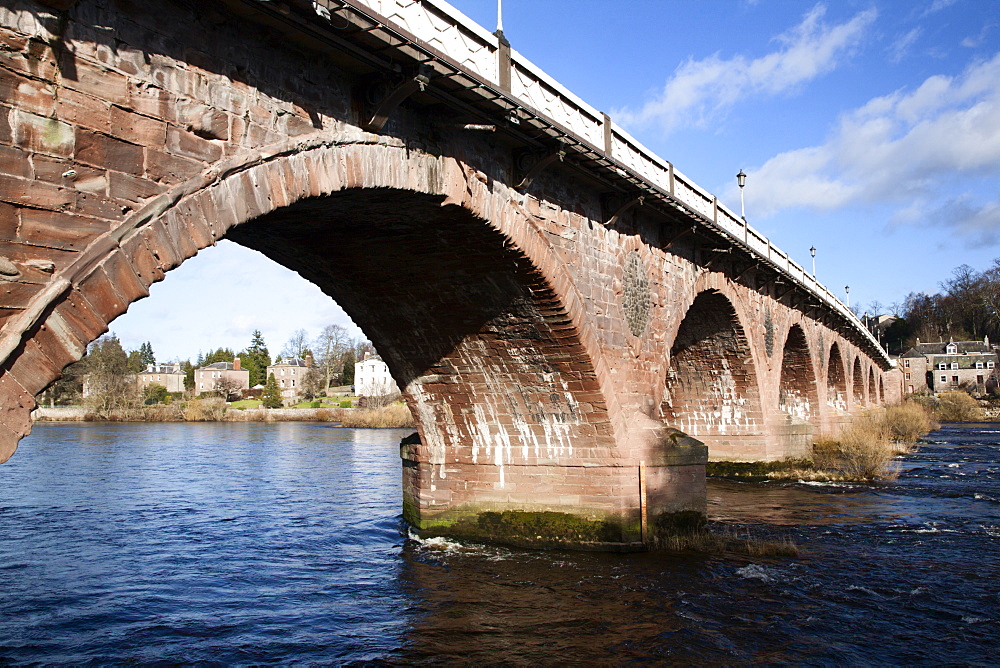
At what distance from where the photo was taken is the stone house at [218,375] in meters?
105

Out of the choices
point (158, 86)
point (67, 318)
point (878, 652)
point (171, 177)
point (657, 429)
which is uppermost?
point (158, 86)

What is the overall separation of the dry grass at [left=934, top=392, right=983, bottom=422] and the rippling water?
136 ft

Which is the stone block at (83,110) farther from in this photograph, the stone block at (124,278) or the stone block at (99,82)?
→ the stone block at (124,278)

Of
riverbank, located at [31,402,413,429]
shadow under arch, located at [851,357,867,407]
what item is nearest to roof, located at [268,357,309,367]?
riverbank, located at [31,402,413,429]

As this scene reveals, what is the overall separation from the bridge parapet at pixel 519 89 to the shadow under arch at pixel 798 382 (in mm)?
15264

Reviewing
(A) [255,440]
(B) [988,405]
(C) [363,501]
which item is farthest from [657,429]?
(B) [988,405]

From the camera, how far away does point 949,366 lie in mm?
81688

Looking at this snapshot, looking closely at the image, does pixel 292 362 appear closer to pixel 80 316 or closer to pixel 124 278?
pixel 124 278

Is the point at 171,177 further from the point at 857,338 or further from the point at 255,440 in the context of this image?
the point at 857,338

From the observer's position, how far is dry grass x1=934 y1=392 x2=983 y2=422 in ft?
179

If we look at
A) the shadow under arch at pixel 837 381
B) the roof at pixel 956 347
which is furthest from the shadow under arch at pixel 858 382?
the roof at pixel 956 347

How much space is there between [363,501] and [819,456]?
49.7 feet

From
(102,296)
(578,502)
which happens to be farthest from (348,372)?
(102,296)

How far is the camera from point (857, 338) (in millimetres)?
43312
